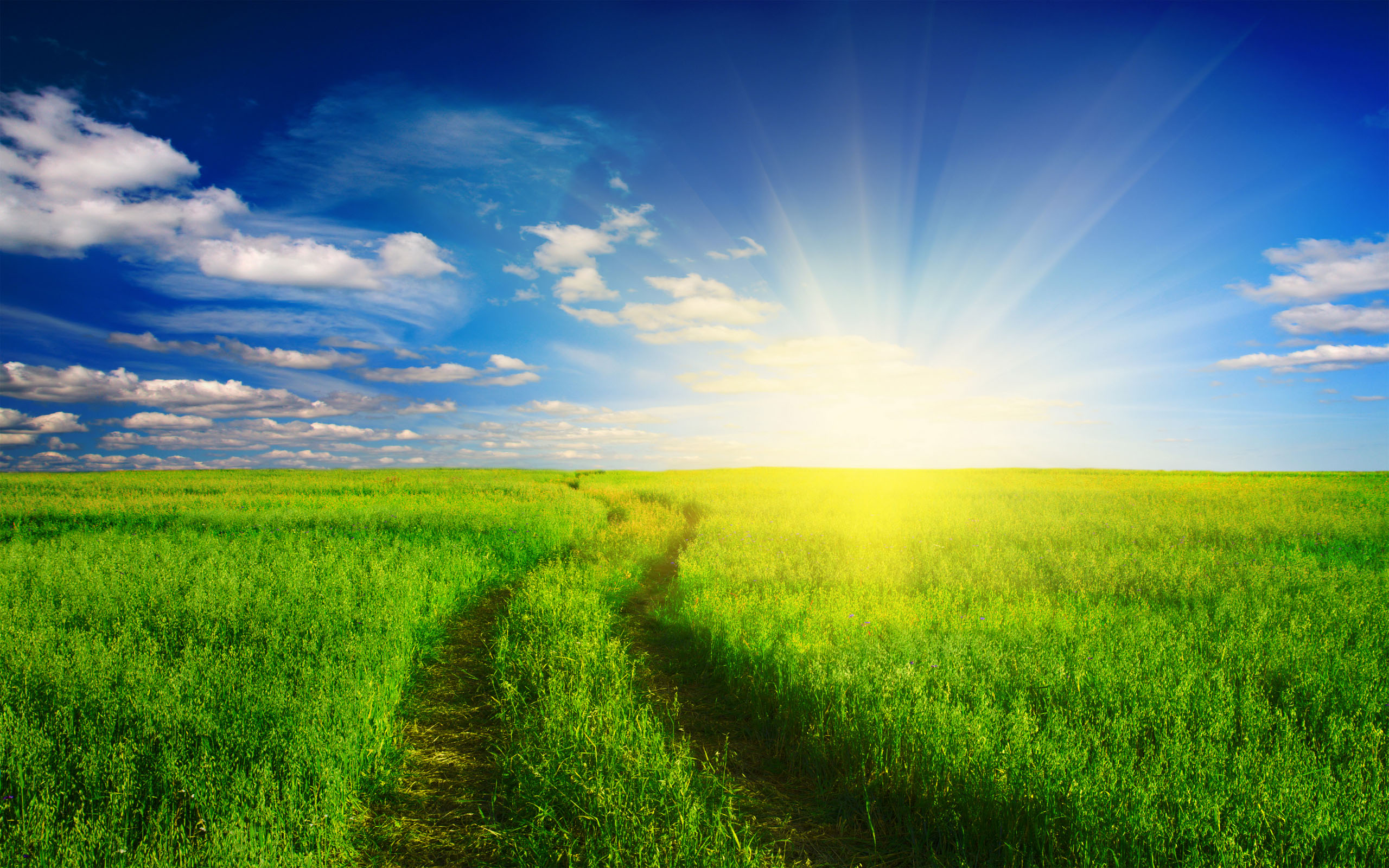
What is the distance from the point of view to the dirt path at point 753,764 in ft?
11.9

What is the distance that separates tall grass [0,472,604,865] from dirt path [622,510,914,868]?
8.86 ft

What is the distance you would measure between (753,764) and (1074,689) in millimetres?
2928

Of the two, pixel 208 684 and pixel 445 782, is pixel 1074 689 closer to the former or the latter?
pixel 445 782

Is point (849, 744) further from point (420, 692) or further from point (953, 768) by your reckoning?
point (420, 692)

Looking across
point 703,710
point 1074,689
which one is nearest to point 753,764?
point 703,710

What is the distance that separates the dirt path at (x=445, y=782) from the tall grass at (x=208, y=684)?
0.23 m

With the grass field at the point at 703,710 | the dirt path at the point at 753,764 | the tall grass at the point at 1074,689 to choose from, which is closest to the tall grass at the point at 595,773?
the grass field at the point at 703,710

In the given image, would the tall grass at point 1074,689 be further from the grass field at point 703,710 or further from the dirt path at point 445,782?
the dirt path at point 445,782

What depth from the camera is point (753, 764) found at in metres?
4.69

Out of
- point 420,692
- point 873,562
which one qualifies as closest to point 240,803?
point 420,692

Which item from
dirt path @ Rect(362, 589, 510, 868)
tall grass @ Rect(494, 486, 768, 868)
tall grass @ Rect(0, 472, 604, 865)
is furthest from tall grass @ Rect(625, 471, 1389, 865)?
tall grass @ Rect(0, 472, 604, 865)

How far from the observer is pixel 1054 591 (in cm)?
864

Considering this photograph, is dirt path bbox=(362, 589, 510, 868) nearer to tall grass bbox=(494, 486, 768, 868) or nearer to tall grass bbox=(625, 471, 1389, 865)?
tall grass bbox=(494, 486, 768, 868)

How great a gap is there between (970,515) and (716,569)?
413 inches
